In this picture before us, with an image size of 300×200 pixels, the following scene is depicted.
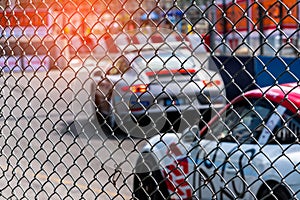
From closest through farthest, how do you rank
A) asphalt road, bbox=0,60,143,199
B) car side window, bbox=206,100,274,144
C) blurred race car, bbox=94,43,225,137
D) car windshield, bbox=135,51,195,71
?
car windshield, bbox=135,51,195,71
blurred race car, bbox=94,43,225,137
asphalt road, bbox=0,60,143,199
car side window, bbox=206,100,274,144

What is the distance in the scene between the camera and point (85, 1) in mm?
3576

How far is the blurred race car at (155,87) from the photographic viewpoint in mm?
3250

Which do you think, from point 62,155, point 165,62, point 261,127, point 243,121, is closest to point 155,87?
point 243,121

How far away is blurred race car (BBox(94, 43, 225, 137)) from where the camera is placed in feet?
10.7

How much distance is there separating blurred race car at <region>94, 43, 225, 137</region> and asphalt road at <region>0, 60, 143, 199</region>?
217 mm

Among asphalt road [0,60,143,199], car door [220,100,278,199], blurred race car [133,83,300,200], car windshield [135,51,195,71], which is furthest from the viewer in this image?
car door [220,100,278,199]

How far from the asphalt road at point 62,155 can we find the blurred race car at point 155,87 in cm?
22

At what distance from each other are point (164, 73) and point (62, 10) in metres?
2.85

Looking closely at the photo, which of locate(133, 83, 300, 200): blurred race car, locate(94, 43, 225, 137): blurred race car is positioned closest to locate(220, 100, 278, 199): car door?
locate(133, 83, 300, 200): blurred race car

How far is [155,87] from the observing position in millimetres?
6414

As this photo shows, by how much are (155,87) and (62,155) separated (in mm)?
1506

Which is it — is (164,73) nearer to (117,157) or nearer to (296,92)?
(296,92)

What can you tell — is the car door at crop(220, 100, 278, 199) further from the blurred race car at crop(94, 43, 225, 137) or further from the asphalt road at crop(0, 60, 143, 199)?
the asphalt road at crop(0, 60, 143, 199)

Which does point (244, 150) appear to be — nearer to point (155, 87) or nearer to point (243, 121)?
point (243, 121)
